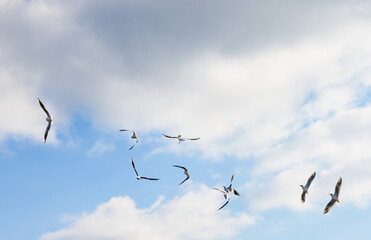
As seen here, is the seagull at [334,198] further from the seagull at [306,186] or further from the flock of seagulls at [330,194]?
the seagull at [306,186]

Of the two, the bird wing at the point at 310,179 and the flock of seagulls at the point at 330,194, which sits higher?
the bird wing at the point at 310,179

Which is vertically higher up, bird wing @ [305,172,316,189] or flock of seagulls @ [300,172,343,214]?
bird wing @ [305,172,316,189]

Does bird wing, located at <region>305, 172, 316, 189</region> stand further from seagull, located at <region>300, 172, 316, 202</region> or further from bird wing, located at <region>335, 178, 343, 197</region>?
bird wing, located at <region>335, 178, 343, 197</region>

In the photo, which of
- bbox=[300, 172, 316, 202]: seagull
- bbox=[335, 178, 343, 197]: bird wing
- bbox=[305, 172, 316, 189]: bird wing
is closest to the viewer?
bbox=[335, 178, 343, 197]: bird wing

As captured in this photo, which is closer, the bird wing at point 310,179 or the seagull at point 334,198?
the seagull at point 334,198

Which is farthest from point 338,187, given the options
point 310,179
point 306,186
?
point 306,186

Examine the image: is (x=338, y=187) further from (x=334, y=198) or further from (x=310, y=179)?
(x=310, y=179)

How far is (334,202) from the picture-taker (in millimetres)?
81312

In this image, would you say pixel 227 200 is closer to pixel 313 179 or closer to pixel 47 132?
pixel 313 179

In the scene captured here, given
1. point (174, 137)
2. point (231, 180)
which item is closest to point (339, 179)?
point (231, 180)

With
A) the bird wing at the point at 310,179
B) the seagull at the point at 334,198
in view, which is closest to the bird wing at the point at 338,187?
the seagull at the point at 334,198

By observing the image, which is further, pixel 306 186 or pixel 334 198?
pixel 306 186

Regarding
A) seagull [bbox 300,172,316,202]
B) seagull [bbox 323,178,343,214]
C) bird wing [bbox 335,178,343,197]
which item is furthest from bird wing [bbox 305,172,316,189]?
bird wing [bbox 335,178,343,197]

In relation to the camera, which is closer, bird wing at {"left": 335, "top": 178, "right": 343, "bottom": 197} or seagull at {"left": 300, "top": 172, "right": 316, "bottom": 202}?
bird wing at {"left": 335, "top": 178, "right": 343, "bottom": 197}
